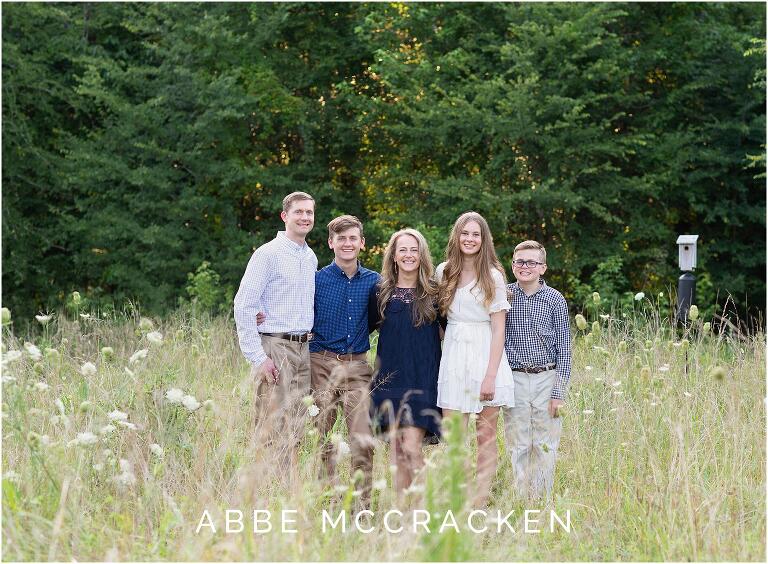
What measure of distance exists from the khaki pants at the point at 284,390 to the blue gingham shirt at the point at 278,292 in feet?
0.28

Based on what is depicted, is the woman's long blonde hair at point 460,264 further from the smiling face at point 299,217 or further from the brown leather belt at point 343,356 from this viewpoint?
the smiling face at point 299,217

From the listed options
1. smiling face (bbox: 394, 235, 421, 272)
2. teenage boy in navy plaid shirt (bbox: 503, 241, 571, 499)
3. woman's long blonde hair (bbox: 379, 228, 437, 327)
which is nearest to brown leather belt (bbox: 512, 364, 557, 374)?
teenage boy in navy plaid shirt (bbox: 503, 241, 571, 499)

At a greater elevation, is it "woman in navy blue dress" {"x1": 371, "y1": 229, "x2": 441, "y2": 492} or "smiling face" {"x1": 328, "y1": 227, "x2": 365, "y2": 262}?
"smiling face" {"x1": 328, "y1": 227, "x2": 365, "y2": 262}

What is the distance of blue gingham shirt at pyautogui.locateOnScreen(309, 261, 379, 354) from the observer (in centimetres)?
502

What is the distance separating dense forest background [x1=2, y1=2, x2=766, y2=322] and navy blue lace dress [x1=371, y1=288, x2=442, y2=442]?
9488 millimetres

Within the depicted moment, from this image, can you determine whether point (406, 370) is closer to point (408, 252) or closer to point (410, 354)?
point (410, 354)

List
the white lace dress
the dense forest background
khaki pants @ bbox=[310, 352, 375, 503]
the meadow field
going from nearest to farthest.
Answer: the meadow field
the white lace dress
khaki pants @ bbox=[310, 352, 375, 503]
the dense forest background

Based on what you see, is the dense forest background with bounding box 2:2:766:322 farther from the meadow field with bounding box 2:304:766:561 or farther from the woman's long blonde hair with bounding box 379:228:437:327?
the woman's long blonde hair with bounding box 379:228:437:327

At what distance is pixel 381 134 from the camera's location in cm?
1683

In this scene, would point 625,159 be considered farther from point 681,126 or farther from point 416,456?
point 416,456

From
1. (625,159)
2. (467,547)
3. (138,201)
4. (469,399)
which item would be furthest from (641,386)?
(138,201)

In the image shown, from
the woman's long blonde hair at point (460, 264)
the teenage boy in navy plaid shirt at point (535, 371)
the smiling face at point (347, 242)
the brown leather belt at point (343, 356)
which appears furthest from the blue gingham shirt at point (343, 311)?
the teenage boy in navy plaid shirt at point (535, 371)

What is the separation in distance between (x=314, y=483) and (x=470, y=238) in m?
1.49

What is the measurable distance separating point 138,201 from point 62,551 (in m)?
12.5
